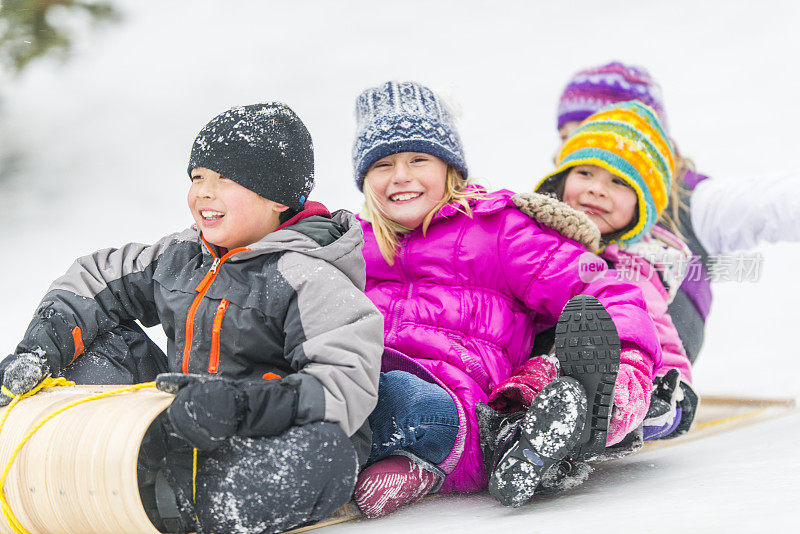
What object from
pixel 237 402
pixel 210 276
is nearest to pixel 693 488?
pixel 237 402

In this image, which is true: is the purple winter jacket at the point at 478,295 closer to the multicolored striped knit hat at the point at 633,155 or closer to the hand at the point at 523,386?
the hand at the point at 523,386

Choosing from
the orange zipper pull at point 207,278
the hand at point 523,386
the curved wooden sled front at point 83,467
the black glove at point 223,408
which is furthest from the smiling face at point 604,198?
the curved wooden sled front at point 83,467

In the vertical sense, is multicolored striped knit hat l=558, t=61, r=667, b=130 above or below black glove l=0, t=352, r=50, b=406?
above

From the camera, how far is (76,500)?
38.8 inches

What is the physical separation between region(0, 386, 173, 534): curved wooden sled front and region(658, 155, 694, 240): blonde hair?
161 centimetres

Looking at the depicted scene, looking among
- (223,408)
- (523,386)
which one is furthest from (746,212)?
(223,408)

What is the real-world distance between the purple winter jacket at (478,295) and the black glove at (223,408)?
1.50 feet

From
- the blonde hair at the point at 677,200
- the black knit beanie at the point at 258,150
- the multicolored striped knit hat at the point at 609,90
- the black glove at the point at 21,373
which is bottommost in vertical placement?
the black glove at the point at 21,373

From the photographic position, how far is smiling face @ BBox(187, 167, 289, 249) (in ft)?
4.19

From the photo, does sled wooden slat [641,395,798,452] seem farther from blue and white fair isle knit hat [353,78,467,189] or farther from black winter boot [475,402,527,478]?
blue and white fair isle knit hat [353,78,467,189]

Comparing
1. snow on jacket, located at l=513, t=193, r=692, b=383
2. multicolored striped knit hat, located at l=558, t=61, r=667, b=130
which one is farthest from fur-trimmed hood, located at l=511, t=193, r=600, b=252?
multicolored striped knit hat, located at l=558, t=61, r=667, b=130

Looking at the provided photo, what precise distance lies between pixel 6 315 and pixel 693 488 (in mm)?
2117

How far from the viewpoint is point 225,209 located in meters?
1.28

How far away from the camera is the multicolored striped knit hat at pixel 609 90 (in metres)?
2.52
